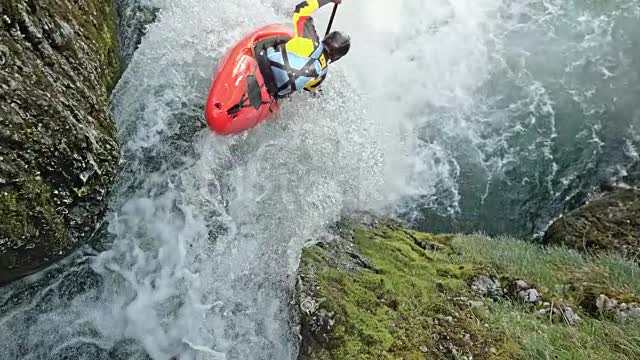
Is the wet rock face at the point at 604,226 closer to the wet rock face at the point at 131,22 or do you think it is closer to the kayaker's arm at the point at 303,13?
the kayaker's arm at the point at 303,13

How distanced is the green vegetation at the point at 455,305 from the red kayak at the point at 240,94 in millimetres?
1624

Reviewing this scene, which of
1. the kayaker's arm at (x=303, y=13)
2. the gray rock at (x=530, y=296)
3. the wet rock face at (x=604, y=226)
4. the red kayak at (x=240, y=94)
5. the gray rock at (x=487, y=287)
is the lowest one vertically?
the wet rock face at (x=604, y=226)

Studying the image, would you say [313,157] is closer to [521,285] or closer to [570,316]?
[521,285]

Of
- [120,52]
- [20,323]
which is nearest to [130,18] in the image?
[120,52]

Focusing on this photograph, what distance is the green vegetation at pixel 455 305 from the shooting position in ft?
12.0

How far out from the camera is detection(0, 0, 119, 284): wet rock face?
3557 mm

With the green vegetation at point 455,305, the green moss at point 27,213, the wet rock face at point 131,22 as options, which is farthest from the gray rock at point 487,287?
the wet rock face at point 131,22

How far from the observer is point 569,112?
6.98 m

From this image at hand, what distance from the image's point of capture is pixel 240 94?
5.60 m

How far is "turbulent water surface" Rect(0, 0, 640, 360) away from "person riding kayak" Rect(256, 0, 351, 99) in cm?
37

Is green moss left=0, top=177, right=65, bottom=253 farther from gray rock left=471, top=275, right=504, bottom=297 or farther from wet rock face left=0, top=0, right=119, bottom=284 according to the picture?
gray rock left=471, top=275, right=504, bottom=297

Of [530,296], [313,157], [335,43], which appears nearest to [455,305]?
[530,296]

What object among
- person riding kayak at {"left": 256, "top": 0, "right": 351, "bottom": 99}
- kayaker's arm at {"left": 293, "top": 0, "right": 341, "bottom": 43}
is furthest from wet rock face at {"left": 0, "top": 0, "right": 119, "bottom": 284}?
kayaker's arm at {"left": 293, "top": 0, "right": 341, "bottom": 43}

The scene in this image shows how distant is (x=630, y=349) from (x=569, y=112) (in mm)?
4110
